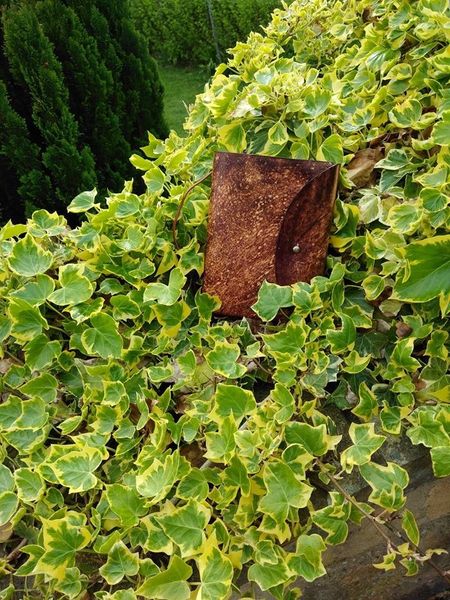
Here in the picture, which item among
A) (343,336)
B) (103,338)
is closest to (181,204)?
(103,338)

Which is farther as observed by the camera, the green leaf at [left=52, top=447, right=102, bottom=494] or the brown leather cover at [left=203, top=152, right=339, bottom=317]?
the brown leather cover at [left=203, top=152, right=339, bottom=317]

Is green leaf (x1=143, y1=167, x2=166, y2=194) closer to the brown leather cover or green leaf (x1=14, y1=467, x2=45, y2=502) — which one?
the brown leather cover

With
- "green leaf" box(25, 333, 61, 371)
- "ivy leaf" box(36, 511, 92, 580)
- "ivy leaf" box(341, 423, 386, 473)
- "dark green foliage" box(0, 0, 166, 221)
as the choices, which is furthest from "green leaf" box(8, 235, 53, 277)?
"dark green foliage" box(0, 0, 166, 221)

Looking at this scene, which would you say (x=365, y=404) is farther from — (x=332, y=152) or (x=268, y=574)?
(x=332, y=152)

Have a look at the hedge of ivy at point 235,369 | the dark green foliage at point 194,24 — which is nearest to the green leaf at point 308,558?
the hedge of ivy at point 235,369

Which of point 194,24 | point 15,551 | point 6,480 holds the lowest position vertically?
point 194,24

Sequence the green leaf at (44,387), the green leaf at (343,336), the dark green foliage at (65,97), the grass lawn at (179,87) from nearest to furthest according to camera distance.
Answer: the green leaf at (343,336), the green leaf at (44,387), the dark green foliage at (65,97), the grass lawn at (179,87)

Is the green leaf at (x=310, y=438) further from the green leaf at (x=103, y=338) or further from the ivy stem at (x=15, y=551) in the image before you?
the ivy stem at (x=15, y=551)
